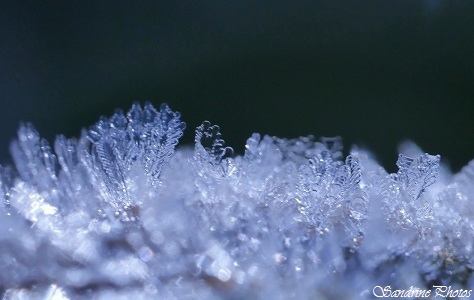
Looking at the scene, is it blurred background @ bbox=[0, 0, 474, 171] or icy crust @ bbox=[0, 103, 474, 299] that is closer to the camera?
icy crust @ bbox=[0, 103, 474, 299]

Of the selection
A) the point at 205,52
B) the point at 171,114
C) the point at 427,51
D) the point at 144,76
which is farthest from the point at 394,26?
the point at 171,114

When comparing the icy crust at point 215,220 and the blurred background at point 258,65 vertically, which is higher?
the blurred background at point 258,65

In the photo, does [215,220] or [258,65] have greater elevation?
[258,65]

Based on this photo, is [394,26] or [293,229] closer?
[293,229]

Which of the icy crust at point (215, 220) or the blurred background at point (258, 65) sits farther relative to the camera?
the blurred background at point (258, 65)

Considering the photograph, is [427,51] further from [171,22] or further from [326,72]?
[171,22]
